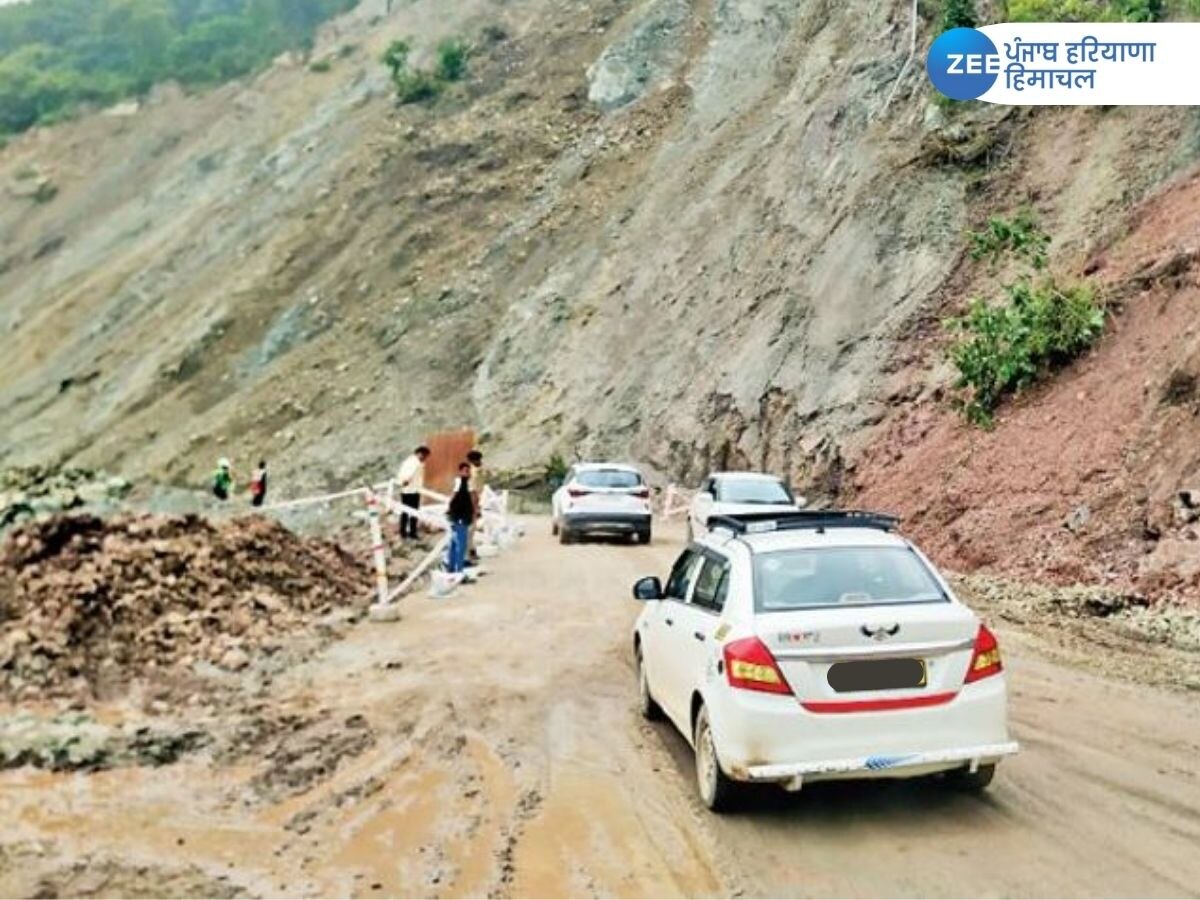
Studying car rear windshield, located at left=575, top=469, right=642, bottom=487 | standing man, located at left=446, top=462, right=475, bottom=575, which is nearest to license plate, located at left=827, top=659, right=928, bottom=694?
standing man, located at left=446, top=462, right=475, bottom=575

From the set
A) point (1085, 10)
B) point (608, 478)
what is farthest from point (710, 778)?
point (1085, 10)

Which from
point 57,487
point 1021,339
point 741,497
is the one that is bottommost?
point 57,487

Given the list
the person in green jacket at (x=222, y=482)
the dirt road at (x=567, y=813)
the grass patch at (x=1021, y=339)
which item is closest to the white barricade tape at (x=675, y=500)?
the grass patch at (x=1021, y=339)

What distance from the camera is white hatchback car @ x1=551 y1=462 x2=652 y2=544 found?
22078 mm

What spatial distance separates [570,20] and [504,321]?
62.5 ft

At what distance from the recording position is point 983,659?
272 inches

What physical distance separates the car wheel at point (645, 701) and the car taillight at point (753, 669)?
2.35 m

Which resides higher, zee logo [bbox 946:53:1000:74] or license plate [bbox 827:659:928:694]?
zee logo [bbox 946:53:1000:74]

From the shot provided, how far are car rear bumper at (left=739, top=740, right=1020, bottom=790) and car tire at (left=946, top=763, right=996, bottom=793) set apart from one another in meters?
0.32

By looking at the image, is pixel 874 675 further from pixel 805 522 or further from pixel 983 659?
pixel 805 522

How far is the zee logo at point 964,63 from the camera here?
25.9 metres

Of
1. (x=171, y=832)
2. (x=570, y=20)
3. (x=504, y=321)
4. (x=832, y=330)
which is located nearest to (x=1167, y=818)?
(x=171, y=832)

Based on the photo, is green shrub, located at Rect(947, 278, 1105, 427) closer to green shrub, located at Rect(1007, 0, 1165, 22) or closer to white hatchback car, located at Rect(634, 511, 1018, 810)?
green shrub, located at Rect(1007, 0, 1165, 22)

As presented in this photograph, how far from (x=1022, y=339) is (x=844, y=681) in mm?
13374
